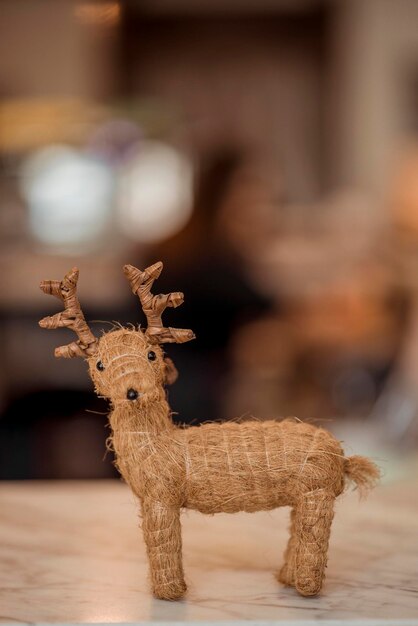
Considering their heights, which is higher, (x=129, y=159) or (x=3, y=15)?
(x=3, y=15)

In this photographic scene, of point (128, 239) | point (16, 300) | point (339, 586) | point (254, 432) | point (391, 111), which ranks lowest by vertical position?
point (339, 586)

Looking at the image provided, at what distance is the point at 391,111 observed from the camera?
188 inches

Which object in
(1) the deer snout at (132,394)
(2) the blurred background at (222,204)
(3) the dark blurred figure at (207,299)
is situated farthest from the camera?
(2) the blurred background at (222,204)

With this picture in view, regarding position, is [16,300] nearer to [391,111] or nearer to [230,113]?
[230,113]

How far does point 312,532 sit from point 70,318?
0.32 meters

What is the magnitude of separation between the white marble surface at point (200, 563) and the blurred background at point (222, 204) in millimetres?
1700

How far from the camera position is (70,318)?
92 centimetres

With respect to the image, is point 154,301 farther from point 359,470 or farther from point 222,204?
point 222,204

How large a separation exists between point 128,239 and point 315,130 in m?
1.25

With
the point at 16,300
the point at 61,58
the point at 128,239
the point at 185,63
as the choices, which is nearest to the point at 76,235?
the point at 128,239

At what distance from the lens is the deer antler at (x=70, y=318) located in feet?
2.97

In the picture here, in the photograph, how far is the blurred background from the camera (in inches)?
139

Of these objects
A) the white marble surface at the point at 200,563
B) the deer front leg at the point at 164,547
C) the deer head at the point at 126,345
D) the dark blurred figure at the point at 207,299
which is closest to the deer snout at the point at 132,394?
the deer head at the point at 126,345

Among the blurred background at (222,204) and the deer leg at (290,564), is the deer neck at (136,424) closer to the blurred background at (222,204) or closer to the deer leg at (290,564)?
the deer leg at (290,564)
